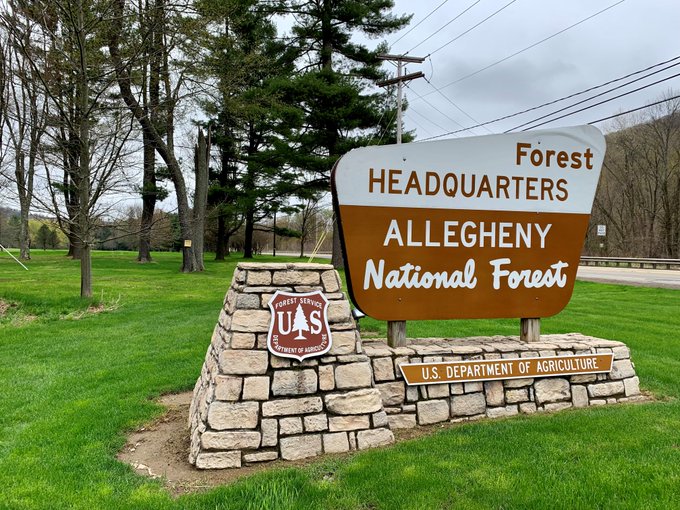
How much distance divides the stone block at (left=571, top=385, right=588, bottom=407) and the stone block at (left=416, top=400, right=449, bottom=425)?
1.32 m

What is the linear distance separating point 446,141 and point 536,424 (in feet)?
8.26

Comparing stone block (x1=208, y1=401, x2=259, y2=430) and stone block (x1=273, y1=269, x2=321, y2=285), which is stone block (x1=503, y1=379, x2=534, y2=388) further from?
stone block (x1=208, y1=401, x2=259, y2=430)

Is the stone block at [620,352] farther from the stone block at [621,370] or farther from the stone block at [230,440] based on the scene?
the stone block at [230,440]

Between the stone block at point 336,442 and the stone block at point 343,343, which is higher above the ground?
the stone block at point 343,343

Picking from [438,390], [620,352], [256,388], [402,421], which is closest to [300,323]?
[256,388]

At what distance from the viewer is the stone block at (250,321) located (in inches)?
139

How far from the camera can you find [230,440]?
3.35 meters

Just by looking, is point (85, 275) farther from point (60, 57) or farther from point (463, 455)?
point (463, 455)

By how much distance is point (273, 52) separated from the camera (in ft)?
70.1

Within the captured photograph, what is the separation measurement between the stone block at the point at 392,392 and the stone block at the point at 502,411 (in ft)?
2.71

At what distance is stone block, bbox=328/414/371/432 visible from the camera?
11.8 ft

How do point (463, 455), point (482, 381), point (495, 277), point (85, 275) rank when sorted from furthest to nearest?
point (85, 275) → point (495, 277) → point (482, 381) → point (463, 455)

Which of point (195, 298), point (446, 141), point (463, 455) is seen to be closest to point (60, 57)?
point (195, 298)

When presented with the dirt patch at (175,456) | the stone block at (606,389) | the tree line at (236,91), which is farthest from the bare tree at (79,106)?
the stone block at (606,389)
